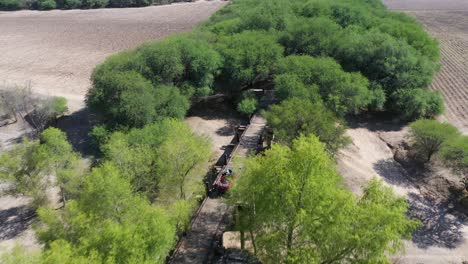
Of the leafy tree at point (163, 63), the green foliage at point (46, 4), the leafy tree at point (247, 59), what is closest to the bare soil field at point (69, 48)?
the green foliage at point (46, 4)

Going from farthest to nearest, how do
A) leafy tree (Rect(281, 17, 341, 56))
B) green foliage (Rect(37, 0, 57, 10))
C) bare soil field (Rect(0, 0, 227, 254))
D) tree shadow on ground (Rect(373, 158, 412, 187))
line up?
1. green foliage (Rect(37, 0, 57, 10))
2. leafy tree (Rect(281, 17, 341, 56))
3. tree shadow on ground (Rect(373, 158, 412, 187))
4. bare soil field (Rect(0, 0, 227, 254))

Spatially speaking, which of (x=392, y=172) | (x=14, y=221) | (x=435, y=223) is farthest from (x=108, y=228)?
(x=392, y=172)

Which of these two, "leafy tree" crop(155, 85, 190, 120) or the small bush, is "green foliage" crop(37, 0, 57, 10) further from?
"leafy tree" crop(155, 85, 190, 120)

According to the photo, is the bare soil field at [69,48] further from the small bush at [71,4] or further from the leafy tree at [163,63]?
the leafy tree at [163,63]

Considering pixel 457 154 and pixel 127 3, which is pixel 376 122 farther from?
pixel 127 3

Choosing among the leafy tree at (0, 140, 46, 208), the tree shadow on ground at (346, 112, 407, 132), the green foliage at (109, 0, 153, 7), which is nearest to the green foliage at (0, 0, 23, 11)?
the green foliage at (109, 0, 153, 7)
